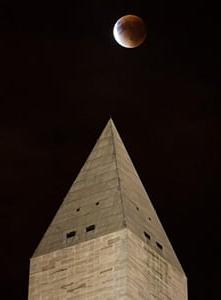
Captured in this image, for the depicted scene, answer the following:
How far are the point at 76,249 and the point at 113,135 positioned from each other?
23.7ft

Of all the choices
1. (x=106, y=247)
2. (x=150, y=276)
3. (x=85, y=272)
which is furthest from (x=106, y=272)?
(x=150, y=276)

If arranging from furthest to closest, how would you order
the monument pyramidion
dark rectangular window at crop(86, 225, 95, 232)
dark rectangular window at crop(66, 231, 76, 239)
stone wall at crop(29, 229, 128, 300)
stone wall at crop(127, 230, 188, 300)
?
dark rectangular window at crop(66, 231, 76, 239), dark rectangular window at crop(86, 225, 95, 232), the monument pyramidion, stone wall at crop(127, 230, 188, 300), stone wall at crop(29, 229, 128, 300)

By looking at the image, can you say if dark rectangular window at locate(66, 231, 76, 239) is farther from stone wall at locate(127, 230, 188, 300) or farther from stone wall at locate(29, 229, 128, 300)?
stone wall at locate(127, 230, 188, 300)

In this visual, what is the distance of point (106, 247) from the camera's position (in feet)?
208

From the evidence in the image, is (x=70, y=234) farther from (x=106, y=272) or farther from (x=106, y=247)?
(x=106, y=272)

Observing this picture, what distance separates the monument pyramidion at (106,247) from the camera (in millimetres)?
62688

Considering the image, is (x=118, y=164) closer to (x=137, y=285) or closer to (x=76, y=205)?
(x=76, y=205)

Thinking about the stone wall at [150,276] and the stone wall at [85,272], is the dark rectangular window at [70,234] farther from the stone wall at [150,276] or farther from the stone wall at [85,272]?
the stone wall at [150,276]

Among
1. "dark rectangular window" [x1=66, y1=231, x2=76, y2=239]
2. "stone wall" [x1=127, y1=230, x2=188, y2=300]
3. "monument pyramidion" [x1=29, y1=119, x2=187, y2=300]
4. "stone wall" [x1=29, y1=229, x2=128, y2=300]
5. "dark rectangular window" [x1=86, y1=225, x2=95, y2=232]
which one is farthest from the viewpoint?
"dark rectangular window" [x1=66, y1=231, x2=76, y2=239]

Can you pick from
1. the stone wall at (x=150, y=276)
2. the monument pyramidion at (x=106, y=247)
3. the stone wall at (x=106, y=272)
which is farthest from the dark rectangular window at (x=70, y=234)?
the stone wall at (x=150, y=276)

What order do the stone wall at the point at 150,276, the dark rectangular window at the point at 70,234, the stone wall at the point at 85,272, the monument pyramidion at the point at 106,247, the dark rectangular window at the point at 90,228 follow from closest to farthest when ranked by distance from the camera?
the stone wall at the point at 85,272
the stone wall at the point at 150,276
the monument pyramidion at the point at 106,247
the dark rectangular window at the point at 90,228
the dark rectangular window at the point at 70,234

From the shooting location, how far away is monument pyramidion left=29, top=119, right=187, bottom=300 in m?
62.7

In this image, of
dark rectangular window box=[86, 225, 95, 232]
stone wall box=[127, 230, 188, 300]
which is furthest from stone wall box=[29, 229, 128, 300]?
dark rectangular window box=[86, 225, 95, 232]

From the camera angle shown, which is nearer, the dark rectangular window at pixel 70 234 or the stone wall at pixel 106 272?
the stone wall at pixel 106 272
